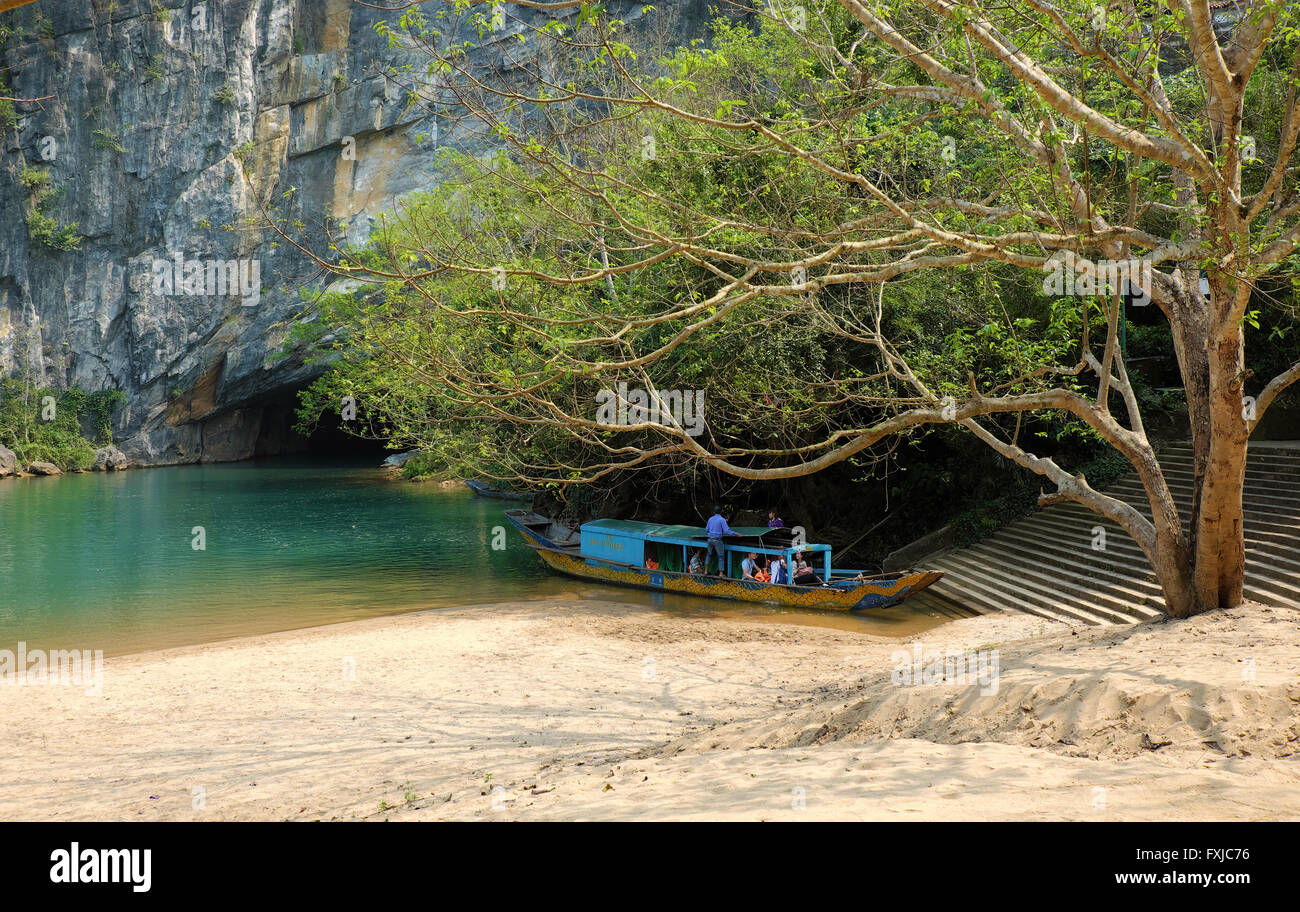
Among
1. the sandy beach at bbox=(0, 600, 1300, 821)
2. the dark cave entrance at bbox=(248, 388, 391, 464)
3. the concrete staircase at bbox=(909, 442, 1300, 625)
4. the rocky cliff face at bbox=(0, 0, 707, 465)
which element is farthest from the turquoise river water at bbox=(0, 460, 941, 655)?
the dark cave entrance at bbox=(248, 388, 391, 464)

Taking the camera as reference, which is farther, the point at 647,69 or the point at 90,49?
the point at 90,49

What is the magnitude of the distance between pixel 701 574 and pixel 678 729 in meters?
8.03

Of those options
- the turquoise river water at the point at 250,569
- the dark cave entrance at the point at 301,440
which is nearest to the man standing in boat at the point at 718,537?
the turquoise river water at the point at 250,569

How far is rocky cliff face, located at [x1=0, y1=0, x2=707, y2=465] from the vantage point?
131 ft

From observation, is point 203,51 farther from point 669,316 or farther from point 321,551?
point 669,316

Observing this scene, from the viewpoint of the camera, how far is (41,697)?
10133 millimetres

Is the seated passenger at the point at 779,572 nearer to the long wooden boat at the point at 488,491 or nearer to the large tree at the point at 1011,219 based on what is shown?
the large tree at the point at 1011,219

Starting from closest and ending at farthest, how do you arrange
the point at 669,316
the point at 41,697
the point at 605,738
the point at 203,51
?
1. the point at 669,316
2. the point at 605,738
3. the point at 41,697
4. the point at 203,51

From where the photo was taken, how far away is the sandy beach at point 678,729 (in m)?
4.32

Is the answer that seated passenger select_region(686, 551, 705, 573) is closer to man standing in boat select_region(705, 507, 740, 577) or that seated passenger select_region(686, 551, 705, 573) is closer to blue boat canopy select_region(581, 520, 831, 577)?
blue boat canopy select_region(581, 520, 831, 577)

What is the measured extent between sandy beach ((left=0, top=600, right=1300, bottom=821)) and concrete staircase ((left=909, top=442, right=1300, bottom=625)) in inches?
39.6
